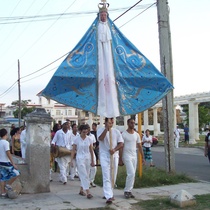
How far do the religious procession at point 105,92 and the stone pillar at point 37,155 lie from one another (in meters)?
0.56

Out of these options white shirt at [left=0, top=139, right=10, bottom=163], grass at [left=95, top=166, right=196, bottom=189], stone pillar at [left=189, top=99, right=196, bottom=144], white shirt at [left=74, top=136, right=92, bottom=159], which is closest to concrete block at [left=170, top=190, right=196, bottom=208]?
white shirt at [left=74, top=136, right=92, bottom=159]

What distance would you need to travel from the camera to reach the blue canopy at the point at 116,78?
7.97 m

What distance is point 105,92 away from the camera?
26.8 ft

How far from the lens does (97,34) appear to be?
8.41 m

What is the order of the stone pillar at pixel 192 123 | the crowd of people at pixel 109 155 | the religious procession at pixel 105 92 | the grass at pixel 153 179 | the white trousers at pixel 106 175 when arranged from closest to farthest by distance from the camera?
1. the white trousers at pixel 106 175
2. the crowd of people at pixel 109 155
3. the religious procession at pixel 105 92
4. the grass at pixel 153 179
5. the stone pillar at pixel 192 123

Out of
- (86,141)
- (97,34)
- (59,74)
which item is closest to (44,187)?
(86,141)

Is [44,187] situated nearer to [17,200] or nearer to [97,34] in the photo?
[17,200]

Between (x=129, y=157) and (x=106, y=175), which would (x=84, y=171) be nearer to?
(x=106, y=175)

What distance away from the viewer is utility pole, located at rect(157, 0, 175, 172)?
36.9 feet

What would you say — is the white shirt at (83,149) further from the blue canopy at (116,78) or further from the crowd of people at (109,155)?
the blue canopy at (116,78)

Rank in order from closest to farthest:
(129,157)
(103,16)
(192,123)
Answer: (129,157) → (103,16) → (192,123)

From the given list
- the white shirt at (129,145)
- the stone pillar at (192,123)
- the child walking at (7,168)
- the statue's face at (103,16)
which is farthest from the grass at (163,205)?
the stone pillar at (192,123)

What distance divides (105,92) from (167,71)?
3.84 metres

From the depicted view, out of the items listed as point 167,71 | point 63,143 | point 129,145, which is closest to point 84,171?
point 129,145
